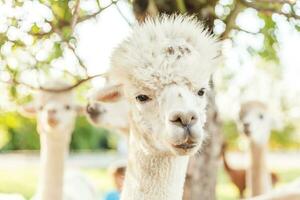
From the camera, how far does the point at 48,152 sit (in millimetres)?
4801

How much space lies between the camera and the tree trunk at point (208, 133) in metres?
3.95

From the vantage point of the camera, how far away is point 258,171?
5844mm

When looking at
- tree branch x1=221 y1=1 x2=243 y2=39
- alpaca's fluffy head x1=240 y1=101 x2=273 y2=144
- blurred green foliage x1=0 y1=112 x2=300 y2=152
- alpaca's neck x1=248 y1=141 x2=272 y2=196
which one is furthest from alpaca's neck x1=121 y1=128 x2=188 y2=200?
blurred green foliage x1=0 y1=112 x2=300 y2=152

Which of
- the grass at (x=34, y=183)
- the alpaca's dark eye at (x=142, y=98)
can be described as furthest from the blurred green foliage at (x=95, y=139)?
the alpaca's dark eye at (x=142, y=98)

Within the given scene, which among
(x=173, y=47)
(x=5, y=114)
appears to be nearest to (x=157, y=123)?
(x=173, y=47)

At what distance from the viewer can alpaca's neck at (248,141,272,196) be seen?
562 cm

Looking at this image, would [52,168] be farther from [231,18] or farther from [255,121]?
[255,121]

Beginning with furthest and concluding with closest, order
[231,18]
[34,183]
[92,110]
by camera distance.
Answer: [34,183] < [92,110] < [231,18]

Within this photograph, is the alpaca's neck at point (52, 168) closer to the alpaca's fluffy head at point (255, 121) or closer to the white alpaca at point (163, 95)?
the white alpaca at point (163, 95)

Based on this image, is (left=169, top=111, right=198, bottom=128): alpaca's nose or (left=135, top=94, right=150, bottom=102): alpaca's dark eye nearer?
(left=169, top=111, right=198, bottom=128): alpaca's nose

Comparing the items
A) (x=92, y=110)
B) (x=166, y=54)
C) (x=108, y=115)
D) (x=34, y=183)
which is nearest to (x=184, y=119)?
(x=166, y=54)

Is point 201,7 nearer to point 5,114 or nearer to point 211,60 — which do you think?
point 211,60

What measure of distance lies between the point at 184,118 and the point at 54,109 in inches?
110

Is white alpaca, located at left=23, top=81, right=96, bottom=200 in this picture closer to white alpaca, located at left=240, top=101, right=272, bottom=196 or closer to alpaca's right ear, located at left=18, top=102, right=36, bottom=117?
alpaca's right ear, located at left=18, top=102, right=36, bottom=117
